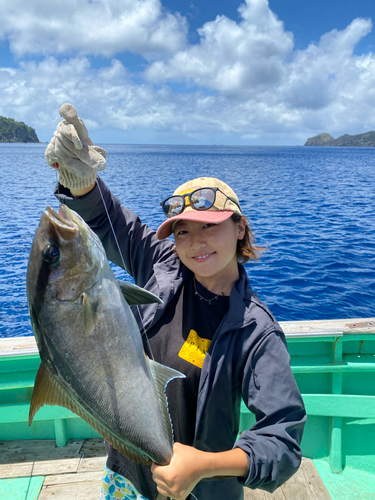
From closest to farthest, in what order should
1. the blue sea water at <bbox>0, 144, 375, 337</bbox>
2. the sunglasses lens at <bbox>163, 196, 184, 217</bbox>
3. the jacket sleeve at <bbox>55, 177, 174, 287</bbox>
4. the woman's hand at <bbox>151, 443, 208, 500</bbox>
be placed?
the woman's hand at <bbox>151, 443, 208, 500</bbox>
the sunglasses lens at <bbox>163, 196, 184, 217</bbox>
the jacket sleeve at <bbox>55, 177, 174, 287</bbox>
the blue sea water at <bbox>0, 144, 375, 337</bbox>

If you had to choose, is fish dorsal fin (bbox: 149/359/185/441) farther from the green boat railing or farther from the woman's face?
the green boat railing

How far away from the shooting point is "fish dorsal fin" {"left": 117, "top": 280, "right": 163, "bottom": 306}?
1.72 m

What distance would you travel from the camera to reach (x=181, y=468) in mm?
1551

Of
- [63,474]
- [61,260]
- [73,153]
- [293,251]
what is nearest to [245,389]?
[61,260]

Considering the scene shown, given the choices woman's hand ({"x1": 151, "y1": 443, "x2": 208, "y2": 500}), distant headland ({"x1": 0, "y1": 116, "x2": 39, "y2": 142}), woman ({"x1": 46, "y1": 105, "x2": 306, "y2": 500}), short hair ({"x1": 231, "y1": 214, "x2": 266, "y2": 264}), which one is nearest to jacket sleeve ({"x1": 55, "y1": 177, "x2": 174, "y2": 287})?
woman ({"x1": 46, "y1": 105, "x2": 306, "y2": 500})

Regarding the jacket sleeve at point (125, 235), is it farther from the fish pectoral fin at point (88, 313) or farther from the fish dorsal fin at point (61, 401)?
the fish dorsal fin at point (61, 401)

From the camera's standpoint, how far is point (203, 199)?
80.7 inches

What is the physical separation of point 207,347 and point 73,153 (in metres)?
1.33

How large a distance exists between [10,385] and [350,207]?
25477mm

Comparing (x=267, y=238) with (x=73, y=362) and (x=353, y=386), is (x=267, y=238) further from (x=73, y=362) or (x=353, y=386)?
(x=73, y=362)

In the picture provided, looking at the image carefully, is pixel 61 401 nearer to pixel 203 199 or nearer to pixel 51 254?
pixel 51 254

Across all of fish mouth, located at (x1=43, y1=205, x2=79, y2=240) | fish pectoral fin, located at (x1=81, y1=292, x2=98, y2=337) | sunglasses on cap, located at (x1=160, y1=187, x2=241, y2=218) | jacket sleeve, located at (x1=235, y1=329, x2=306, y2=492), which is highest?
sunglasses on cap, located at (x1=160, y1=187, x2=241, y2=218)

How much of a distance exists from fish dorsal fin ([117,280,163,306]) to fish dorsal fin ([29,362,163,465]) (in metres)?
0.50

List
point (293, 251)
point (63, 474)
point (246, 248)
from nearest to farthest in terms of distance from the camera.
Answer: point (246, 248) → point (63, 474) → point (293, 251)
